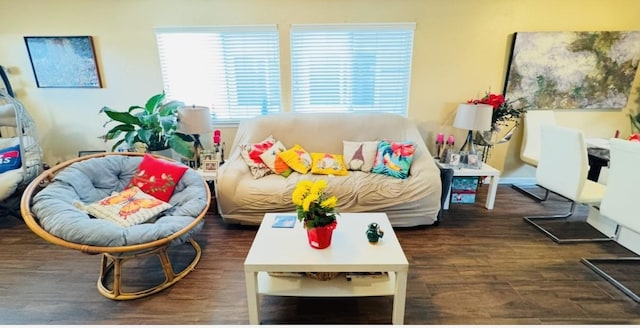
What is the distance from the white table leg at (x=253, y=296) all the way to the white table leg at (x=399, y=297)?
2.34 ft

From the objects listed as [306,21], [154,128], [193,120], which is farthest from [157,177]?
[306,21]

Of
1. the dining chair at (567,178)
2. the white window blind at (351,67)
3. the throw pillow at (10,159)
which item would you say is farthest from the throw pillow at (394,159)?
the throw pillow at (10,159)

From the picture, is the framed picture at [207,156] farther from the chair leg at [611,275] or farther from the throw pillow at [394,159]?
the chair leg at [611,275]

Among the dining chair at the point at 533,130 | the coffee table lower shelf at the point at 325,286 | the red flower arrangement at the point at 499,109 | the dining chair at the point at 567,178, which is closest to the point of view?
the coffee table lower shelf at the point at 325,286

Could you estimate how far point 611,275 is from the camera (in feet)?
6.58

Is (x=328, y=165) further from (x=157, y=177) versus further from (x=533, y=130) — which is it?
(x=533, y=130)

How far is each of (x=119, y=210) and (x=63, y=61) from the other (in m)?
2.33

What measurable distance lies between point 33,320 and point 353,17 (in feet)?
11.2

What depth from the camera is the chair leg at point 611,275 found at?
5.99 feet

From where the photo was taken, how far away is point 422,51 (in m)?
3.18

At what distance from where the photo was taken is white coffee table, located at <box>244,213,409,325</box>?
146 centimetres

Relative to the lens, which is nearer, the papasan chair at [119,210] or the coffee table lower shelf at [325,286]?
the coffee table lower shelf at [325,286]

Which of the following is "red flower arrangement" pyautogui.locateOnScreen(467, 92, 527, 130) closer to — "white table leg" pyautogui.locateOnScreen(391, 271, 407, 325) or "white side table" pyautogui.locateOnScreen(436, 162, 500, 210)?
"white side table" pyautogui.locateOnScreen(436, 162, 500, 210)

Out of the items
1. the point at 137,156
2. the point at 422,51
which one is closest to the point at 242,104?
the point at 137,156
